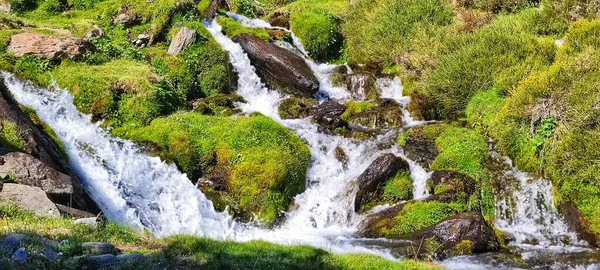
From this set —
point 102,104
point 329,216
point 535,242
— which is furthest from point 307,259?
point 102,104

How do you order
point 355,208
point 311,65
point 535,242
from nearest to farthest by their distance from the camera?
point 535,242 < point 355,208 < point 311,65

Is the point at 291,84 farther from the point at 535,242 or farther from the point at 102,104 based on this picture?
the point at 535,242

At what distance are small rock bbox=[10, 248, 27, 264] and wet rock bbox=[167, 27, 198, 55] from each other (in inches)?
624

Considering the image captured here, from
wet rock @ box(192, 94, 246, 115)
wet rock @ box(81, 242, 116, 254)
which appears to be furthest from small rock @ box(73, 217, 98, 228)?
wet rock @ box(192, 94, 246, 115)

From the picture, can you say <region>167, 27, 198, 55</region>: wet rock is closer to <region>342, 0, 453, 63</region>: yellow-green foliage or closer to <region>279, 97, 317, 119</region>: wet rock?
<region>279, 97, 317, 119</region>: wet rock

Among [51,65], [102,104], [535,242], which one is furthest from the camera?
[51,65]

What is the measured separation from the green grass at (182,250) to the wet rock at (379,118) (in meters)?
9.13

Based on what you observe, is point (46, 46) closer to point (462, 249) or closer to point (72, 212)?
point (72, 212)

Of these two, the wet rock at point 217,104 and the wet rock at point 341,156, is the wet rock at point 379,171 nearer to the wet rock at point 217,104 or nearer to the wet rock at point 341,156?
the wet rock at point 341,156

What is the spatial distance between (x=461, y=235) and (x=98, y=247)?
8116 mm

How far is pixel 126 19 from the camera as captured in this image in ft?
78.0

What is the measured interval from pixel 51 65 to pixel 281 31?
39.3ft

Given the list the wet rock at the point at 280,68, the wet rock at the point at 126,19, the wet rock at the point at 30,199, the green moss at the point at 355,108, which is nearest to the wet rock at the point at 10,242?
the wet rock at the point at 30,199

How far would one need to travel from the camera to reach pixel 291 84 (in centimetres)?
2155
